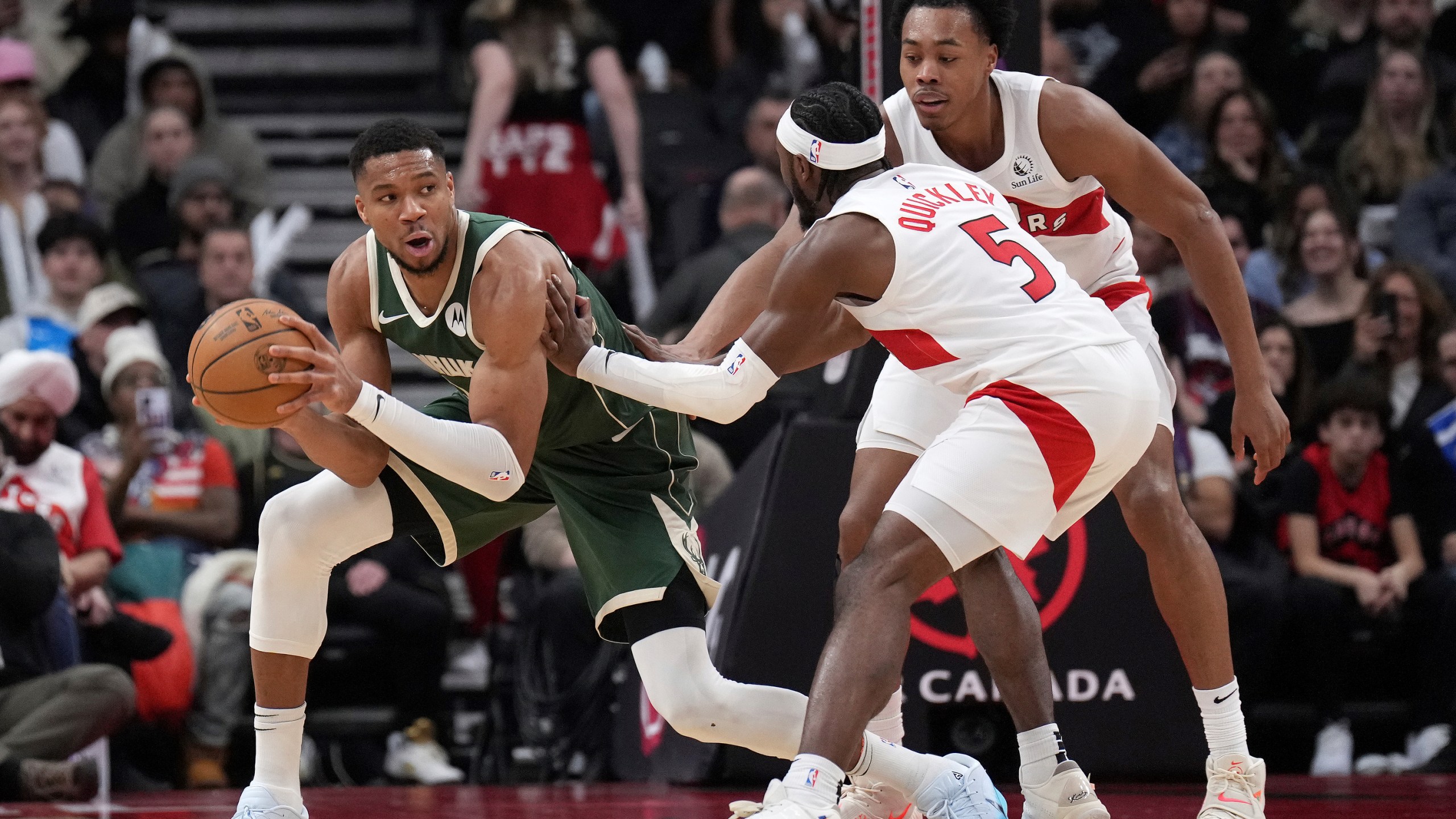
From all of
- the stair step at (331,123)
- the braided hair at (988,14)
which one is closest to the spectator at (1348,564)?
the braided hair at (988,14)

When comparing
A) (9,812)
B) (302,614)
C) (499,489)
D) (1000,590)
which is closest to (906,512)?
(1000,590)

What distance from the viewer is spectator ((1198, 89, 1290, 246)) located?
8898 mm

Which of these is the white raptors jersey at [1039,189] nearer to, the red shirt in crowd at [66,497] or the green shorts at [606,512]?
the green shorts at [606,512]

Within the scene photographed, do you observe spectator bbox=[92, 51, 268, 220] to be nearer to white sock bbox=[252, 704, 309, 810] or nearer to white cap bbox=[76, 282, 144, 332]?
white cap bbox=[76, 282, 144, 332]

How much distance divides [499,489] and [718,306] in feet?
2.64

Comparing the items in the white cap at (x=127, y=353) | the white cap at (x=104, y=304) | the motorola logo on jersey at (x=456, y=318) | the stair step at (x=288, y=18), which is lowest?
the white cap at (x=127, y=353)

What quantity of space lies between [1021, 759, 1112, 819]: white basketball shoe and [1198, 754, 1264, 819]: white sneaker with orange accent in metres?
0.28

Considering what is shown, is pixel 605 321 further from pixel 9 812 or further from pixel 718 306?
pixel 9 812

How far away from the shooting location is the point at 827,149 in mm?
4129

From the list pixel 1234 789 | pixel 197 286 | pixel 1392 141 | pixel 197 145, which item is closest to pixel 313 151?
pixel 197 145

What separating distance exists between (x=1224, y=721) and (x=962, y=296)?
1364 millimetres

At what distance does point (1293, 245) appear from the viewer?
27.5 ft

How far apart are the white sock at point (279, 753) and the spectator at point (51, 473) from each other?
106 inches

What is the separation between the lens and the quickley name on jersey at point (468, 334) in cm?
445
